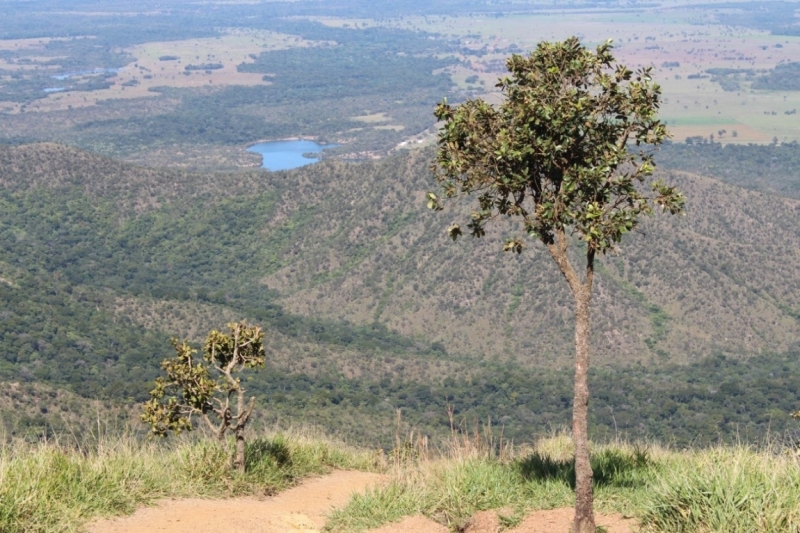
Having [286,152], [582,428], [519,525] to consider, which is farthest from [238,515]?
[286,152]

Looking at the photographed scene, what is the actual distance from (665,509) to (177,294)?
63.9 m

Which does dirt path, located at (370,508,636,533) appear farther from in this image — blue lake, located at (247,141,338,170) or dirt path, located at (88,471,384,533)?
blue lake, located at (247,141,338,170)

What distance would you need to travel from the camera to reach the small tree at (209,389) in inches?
520

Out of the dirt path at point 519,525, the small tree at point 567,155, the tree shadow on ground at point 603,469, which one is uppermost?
the small tree at point 567,155

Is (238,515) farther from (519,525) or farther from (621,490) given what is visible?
(621,490)

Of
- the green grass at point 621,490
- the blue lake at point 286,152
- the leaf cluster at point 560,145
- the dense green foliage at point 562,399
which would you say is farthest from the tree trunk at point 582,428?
the blue lake at point 286,152

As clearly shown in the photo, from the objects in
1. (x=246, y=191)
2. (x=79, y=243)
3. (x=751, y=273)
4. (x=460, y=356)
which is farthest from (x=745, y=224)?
(x=79, y=243)

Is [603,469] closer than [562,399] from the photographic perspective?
Yes

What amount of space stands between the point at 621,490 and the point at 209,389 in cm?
582

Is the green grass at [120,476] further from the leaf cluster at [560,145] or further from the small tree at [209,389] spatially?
the leaf cluster at [560,145]

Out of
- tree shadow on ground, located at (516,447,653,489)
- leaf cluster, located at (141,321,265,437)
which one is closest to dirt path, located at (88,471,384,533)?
leaf cluster, located at (141,321,265,437)

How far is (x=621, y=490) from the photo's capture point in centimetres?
1234

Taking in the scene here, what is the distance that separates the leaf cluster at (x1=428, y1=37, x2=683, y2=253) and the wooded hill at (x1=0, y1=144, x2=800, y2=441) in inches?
1172

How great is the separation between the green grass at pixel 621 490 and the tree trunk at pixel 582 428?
62 cm
